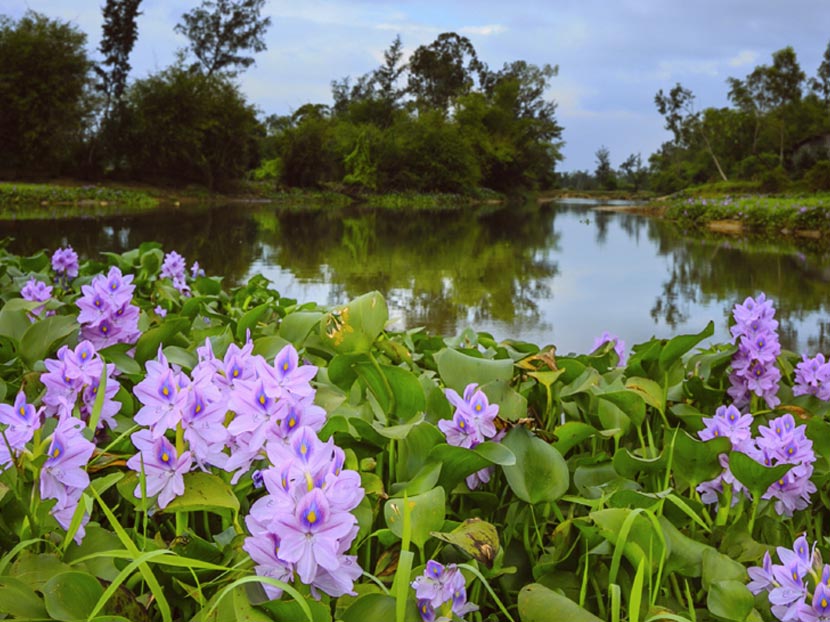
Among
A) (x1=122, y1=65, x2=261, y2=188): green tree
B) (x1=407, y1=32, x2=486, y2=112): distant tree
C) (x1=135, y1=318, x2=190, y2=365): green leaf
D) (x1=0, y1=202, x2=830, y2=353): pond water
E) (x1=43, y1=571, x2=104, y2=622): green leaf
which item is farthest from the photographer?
(x1=407, y1=32, x2=486, y2=112): distant tree

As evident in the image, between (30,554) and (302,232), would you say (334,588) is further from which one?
(302,232)

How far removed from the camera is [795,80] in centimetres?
3734

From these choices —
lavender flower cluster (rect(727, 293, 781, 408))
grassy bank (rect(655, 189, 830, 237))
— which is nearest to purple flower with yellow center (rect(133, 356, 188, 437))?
lavender flower cluster (rect(727, 293, 781, 408))

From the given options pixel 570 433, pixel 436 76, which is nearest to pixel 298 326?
pixel 570 433

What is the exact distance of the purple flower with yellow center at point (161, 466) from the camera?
2.77 ft

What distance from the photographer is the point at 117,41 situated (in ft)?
100

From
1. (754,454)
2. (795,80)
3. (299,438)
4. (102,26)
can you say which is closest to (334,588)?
(299,438)

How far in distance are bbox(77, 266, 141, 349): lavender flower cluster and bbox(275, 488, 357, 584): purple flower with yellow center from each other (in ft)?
3.44

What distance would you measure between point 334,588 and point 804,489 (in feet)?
2.88

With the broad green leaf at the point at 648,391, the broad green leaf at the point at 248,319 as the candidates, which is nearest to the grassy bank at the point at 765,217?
the broad green leaf at the point at 648,391

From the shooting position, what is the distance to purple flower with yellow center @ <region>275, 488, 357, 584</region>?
673mm

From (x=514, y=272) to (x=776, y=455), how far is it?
6.61 m

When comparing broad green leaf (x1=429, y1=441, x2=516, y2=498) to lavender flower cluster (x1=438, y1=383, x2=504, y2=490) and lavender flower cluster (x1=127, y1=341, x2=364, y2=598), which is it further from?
lavender flower cluster (x1=127, y1=341, x2=364, y2=598)

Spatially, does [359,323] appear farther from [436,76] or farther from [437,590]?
[436,76]
